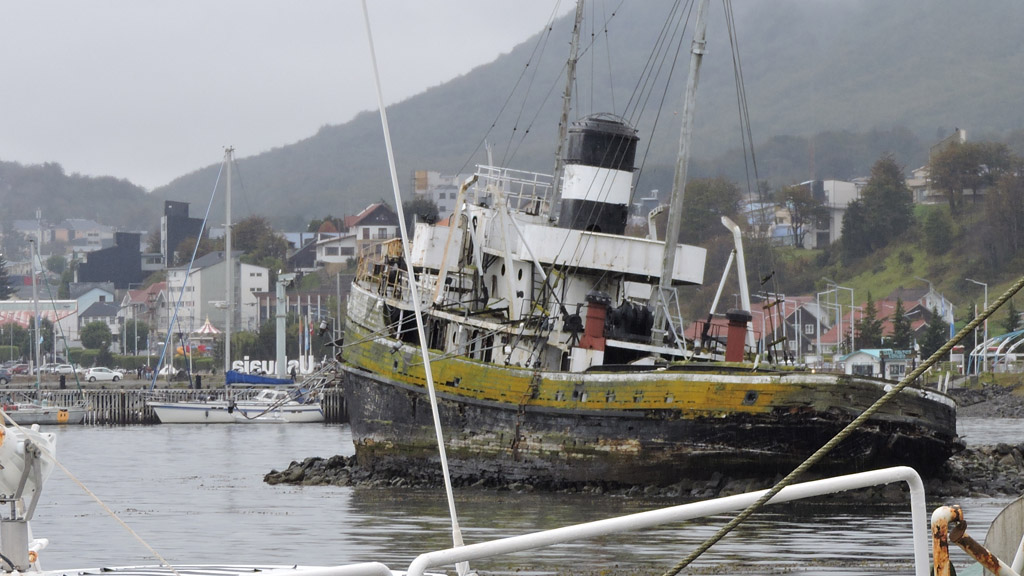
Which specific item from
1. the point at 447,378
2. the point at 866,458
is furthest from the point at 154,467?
the point at 866,458

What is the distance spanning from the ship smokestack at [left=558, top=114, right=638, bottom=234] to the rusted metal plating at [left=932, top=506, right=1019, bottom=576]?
24257 millimetres

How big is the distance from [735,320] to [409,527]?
28.6 feet

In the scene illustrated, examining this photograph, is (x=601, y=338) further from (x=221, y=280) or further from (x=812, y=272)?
(x=221, y=280)

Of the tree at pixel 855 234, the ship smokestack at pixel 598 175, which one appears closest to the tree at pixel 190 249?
the tree at pixel 855 234

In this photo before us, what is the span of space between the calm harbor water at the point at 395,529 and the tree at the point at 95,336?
108792 millimetres

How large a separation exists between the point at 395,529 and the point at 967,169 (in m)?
117

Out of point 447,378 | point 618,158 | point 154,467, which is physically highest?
point 618,158

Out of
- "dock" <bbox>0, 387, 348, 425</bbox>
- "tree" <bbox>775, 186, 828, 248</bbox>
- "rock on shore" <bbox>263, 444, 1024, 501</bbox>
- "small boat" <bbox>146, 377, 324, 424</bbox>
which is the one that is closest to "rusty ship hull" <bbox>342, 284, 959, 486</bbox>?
"rock on shore" <bbox>263, 444, 1024, 501</bbox>

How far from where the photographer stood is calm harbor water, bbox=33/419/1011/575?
17.0 metres

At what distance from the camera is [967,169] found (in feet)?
424

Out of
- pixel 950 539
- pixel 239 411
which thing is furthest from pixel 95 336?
pixel 950 539

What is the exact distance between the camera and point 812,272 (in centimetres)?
12988

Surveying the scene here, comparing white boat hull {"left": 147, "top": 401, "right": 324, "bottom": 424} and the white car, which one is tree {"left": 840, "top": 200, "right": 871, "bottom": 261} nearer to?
the white car

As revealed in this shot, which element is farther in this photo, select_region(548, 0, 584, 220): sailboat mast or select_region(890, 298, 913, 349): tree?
select_region(890, 298, 913, 349): tree
